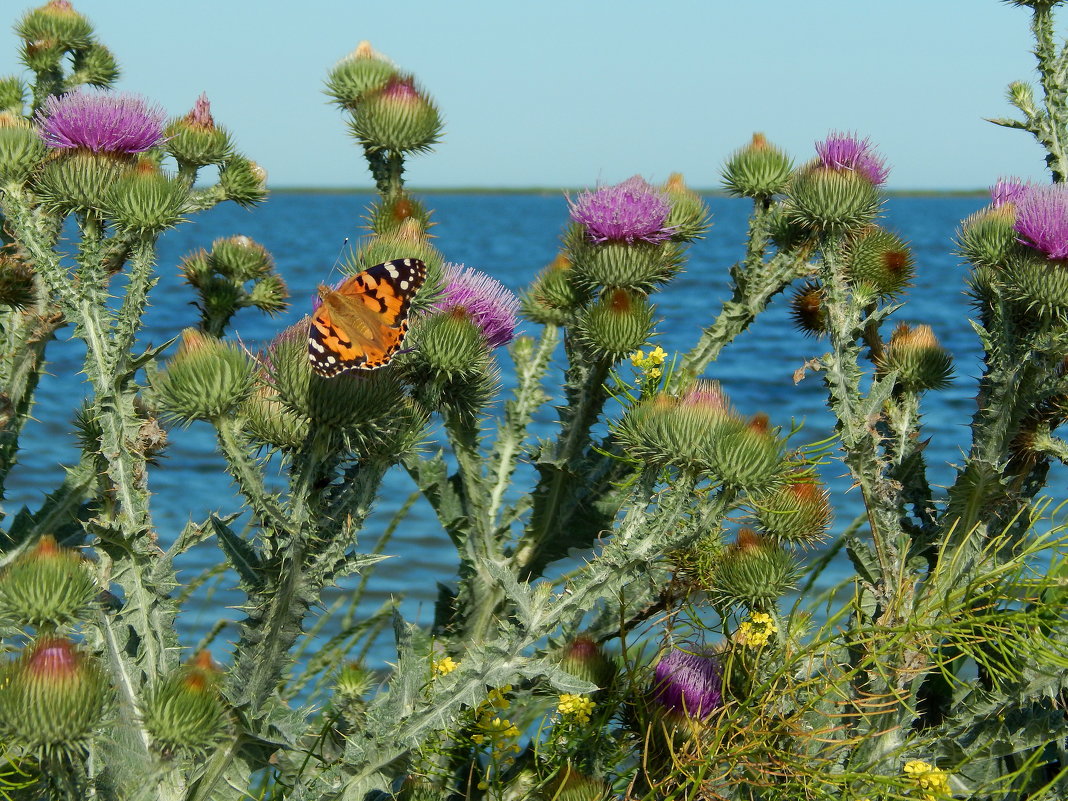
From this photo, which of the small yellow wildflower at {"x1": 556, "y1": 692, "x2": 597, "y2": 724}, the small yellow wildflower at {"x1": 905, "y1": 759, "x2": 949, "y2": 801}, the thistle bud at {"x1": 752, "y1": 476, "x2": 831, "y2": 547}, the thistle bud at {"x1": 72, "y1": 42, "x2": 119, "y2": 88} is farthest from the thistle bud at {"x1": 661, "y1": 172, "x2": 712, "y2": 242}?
the thistle bud at {"x1": 72, "y1": 42, "x2": 119, "y2": 88}

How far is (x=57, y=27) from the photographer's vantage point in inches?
221

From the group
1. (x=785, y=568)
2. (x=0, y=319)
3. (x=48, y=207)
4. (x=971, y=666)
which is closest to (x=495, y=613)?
(x=785, y=568)

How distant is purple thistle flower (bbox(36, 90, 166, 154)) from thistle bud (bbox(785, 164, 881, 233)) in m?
2.49

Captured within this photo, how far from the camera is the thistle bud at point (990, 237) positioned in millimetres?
4137

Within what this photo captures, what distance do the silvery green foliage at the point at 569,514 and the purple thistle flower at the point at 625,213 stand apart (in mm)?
21

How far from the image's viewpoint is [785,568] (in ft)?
12.9

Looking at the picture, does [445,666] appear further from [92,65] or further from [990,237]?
[92,65]

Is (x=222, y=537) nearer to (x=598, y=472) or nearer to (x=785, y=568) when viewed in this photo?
(x=598, y=472)

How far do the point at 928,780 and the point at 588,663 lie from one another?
1163 millimetres

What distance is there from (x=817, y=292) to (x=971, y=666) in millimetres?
4029

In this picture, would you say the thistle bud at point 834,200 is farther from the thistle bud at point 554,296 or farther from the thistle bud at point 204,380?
the thistle bud at point 204,380

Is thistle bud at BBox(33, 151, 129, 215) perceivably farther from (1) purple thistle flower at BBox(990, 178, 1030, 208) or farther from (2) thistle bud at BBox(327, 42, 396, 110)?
(1) purple thistle flower at BBox(990, 178, 1030, 208)

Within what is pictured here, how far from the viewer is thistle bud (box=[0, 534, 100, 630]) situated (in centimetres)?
325

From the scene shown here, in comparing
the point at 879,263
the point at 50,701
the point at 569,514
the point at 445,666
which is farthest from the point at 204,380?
the point at 879,263
